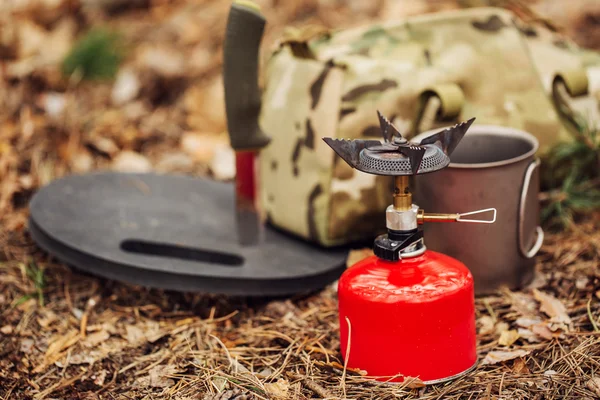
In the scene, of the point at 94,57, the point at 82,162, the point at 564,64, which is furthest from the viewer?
the point at 94,57

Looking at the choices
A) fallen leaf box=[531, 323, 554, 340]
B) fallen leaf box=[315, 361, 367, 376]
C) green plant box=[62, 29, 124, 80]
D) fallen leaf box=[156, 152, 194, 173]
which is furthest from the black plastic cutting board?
green plant box=[62, 29, 124, 80]

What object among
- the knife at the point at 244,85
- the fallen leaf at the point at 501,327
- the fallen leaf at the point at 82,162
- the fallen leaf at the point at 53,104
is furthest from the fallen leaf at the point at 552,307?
the fallen leaf at the point at 53,104

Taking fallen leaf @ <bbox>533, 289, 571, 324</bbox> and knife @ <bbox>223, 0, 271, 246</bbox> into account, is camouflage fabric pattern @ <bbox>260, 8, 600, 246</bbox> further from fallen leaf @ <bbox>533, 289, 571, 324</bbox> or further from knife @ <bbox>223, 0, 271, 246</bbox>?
fallen leaf @ <bbox>533, 289, 571, 324</bbox>

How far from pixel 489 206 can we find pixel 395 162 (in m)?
0.49

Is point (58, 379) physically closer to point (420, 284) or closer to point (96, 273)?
point (96, 273)

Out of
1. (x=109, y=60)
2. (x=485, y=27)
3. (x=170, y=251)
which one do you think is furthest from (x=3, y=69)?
(x=485, y=27)

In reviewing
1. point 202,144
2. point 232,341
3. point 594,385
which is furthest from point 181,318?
point 202,144

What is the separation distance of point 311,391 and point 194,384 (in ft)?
0.89

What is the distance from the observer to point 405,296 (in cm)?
147

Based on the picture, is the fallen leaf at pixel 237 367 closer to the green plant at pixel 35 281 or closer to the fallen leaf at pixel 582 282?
the green plant at pixel 35 281

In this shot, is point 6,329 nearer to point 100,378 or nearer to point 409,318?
point 100,378

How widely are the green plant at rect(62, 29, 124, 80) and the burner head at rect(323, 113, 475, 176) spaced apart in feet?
8.07

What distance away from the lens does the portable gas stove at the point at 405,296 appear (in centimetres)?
147

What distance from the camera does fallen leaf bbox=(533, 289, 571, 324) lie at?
1.75 meters
